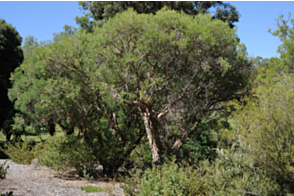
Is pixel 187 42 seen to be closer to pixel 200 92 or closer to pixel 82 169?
pixel 200 92

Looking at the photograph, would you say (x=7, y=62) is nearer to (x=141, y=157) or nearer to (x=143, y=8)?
(x=143, y=8)

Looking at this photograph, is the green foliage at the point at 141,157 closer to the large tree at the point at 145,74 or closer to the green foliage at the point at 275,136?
the large tree at the point at 145,74

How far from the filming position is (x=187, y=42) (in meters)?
8.09

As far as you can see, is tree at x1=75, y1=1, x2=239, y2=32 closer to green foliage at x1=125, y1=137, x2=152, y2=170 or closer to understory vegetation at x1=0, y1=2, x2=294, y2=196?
understory vegetation at x1=0, y1=2, x2=294, y2=196

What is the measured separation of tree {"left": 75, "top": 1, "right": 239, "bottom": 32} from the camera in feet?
45.6

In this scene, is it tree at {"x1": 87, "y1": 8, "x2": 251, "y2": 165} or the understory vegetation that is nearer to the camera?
the understory vegetation

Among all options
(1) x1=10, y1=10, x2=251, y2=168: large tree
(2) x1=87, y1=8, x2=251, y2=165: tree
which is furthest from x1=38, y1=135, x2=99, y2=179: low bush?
(2) x1=87, y1=8, x2=251, y2=165: tree

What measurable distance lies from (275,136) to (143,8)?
445 inches

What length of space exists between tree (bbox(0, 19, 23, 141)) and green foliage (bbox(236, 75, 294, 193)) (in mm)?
16168

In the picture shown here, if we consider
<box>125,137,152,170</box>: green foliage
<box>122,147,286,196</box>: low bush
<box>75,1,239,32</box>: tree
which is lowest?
<box>122,147,286,196</box>: low bush

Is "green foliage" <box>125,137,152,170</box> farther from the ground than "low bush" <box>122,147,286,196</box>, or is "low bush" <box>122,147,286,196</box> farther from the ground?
"green foliage" <box>125,137,152,170</box>

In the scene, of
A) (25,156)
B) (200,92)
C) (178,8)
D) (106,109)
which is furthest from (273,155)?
(178,8)

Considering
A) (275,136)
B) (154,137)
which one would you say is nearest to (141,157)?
(154,137)

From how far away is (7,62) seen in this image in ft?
59.0
